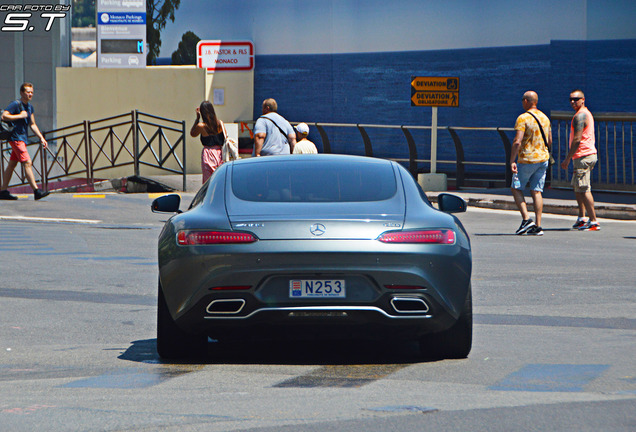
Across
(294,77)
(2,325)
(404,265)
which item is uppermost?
(294,77)

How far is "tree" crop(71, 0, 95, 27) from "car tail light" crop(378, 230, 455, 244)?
3181 centimetres

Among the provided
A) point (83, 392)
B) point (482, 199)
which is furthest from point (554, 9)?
point (83, 392)

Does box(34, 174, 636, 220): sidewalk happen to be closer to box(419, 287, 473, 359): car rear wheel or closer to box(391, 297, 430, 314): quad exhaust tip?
box(419, 287, 473, 359): car rear wheel

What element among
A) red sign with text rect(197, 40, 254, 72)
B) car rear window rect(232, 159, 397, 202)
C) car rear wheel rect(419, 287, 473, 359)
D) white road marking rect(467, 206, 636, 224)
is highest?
red sign with text rect(197, 40, 254, 72)

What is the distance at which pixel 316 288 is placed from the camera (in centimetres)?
602

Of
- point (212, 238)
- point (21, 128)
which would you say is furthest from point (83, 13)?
Result: point (212, 238)

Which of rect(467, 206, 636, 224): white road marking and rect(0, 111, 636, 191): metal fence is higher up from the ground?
rect(0, 111, 636, 191): metal fence

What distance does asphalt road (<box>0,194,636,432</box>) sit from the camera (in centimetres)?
497

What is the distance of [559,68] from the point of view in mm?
22531

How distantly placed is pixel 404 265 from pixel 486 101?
18.7 metres

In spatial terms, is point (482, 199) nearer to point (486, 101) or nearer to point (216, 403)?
point (486, 101)

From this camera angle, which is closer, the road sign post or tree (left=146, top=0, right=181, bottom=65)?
the road sign post

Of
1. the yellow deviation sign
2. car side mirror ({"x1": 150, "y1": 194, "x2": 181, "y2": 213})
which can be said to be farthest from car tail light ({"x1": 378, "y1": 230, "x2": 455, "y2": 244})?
the yellow deviation sign

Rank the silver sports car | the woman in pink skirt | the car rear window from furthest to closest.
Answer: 1. the woman in pink skirt
2. the car rear window
3. the silver sports car
